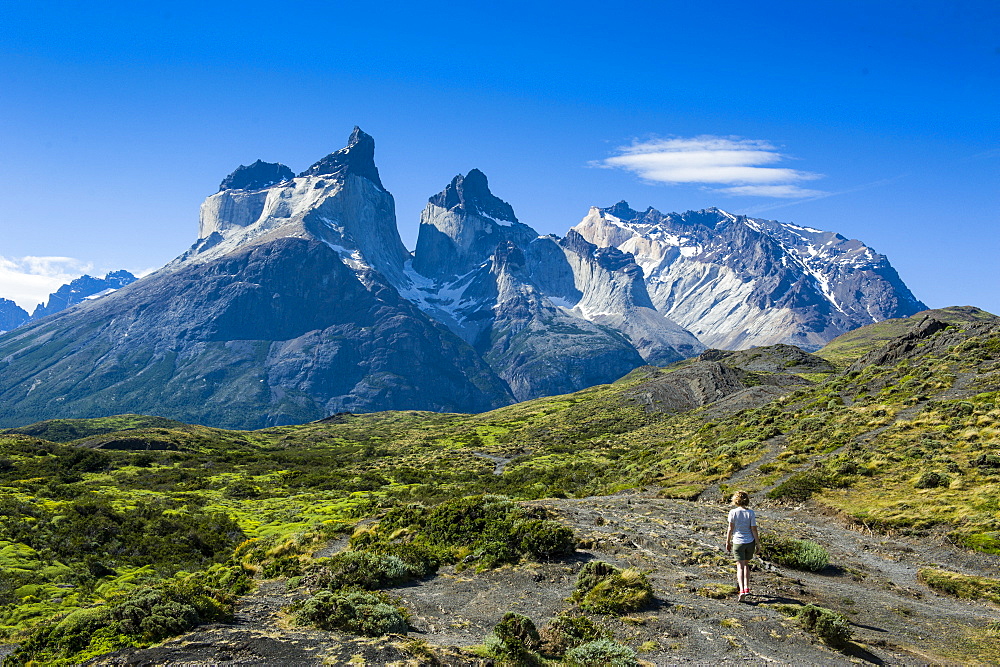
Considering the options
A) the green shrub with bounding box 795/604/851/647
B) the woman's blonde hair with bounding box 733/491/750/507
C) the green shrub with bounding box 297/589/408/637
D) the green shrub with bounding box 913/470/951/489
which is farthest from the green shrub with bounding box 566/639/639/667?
the green shrub with bounding box 913/470/951/489

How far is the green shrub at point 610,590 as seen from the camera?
615 inches

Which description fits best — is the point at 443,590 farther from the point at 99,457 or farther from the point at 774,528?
the point at 99,457

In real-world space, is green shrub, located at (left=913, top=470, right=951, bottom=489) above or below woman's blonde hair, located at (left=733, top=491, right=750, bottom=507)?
below

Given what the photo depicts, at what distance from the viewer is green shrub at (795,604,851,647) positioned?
44.2 feet

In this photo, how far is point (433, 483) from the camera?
59.5 meters

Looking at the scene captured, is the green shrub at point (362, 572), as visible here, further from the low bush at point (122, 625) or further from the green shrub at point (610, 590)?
the green shrub at point (610, 590)

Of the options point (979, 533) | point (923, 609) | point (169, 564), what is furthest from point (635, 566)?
point (169, 564)

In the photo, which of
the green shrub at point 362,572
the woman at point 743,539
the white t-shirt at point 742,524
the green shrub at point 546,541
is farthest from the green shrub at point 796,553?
the green shrub at point 362,572

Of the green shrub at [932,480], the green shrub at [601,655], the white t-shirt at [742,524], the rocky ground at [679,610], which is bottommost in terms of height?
the rocky ground at [679,610]

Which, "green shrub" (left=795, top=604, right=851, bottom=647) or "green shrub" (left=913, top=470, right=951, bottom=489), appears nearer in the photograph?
"green shrub" (left=795, top=604, right=851, bottom=647)

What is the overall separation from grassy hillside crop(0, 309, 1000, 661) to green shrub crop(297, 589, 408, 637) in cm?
251

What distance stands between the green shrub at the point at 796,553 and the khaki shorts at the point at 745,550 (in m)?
4.39

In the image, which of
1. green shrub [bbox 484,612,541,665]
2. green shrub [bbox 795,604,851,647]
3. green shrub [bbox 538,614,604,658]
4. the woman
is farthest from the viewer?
the woman

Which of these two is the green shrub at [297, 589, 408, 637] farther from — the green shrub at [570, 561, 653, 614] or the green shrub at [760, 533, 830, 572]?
the green shrub at [760, 533, 830, 572]
